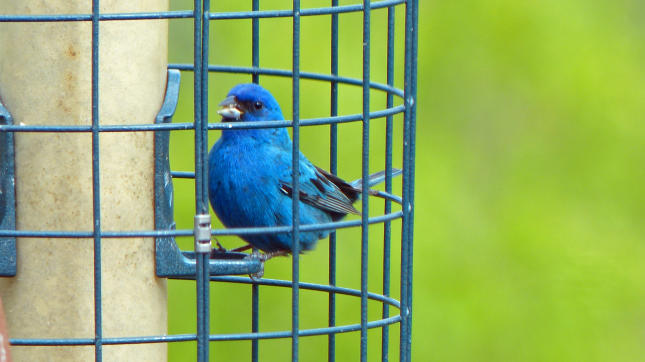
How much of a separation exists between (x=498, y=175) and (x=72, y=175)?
2.69m

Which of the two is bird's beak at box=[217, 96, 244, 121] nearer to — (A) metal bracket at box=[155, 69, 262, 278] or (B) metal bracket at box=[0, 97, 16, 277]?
(A) metal bracket at box=[155, 69, 262, 278]

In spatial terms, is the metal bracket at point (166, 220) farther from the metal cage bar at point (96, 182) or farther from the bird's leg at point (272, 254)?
the bird's leg at point (272, 254)

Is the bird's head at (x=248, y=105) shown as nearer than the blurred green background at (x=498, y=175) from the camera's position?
Yes

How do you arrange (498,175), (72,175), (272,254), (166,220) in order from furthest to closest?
(498,175) → (272,254) → (166,220) → (72,175)

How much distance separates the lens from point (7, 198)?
375 cm

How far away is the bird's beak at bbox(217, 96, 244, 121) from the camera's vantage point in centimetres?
470

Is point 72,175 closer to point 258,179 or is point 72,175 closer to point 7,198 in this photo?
point 7,198

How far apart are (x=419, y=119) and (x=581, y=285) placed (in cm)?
94

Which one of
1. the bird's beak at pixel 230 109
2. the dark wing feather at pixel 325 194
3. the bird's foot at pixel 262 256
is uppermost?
the bird's beak at pixel 230 109

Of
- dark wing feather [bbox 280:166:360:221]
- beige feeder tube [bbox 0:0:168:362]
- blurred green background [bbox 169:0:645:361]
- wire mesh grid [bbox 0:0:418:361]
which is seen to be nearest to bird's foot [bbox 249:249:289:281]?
dark wing feather [bbox 280:166:360:221]

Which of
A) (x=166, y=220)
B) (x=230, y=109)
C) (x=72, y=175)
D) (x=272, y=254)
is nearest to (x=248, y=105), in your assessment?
(x=230, y=109)

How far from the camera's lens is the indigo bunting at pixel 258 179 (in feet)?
15.3

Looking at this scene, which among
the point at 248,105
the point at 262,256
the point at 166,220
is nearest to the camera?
the point at 166,220

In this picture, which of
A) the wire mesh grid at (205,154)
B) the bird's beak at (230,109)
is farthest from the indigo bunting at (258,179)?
the wire mesh grid at (205,154)
